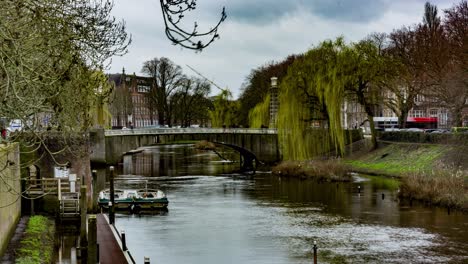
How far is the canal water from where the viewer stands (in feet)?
89.7

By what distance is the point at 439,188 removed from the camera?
40.5 m

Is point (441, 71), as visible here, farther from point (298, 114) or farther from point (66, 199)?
point (66, 199)

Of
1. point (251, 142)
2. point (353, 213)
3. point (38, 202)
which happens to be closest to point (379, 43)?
point (251, 142)

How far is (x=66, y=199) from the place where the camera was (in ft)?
116

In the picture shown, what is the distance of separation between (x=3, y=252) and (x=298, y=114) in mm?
40648

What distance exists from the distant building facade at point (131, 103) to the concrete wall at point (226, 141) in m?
30.0

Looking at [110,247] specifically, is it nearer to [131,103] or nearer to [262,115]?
[262,115]

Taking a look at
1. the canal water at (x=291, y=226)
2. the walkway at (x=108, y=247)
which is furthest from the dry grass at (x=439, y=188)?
the walkway at (x=108, y=247)

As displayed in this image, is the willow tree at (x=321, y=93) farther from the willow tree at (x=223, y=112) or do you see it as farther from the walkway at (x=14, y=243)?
the willow tree at (x=223, y=112)

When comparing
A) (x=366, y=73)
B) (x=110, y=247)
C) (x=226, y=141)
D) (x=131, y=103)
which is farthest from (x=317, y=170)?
(x=131, y=103)

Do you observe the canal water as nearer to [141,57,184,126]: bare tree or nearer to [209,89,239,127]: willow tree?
[209,89,239,127]: willow tree

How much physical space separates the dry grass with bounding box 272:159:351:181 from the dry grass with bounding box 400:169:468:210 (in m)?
10.3

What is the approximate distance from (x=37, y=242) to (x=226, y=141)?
161 ft

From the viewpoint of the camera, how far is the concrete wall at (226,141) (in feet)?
235
